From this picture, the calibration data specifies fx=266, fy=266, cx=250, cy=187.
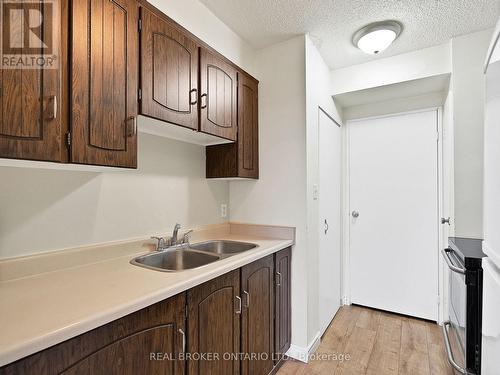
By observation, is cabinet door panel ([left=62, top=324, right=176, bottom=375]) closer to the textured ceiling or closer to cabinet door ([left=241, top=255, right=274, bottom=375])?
cabinet door ([left=241, top=255, right=274, bottom=375])

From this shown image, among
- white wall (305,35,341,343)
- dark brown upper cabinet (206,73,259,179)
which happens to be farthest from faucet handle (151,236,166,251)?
white wall (305,35,341,343)

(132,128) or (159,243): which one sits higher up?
(132,128)

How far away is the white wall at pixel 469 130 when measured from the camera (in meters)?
1.94

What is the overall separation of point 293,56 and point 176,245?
163 cm

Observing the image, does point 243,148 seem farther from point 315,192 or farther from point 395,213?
point 395,213

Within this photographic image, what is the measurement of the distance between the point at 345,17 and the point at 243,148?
44.7 inches

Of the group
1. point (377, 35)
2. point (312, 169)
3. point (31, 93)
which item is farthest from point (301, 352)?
point (377, 35)

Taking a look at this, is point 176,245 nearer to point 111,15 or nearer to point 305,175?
point 305,175

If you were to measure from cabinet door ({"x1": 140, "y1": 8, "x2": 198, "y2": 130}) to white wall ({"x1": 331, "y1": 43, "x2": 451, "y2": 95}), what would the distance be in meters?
1.57

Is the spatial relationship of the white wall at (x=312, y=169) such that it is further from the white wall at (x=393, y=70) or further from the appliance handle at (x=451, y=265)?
the appliance handle at (x=451, y=265)

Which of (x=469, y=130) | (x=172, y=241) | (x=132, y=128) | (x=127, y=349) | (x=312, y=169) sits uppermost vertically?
(x=469, y=130)

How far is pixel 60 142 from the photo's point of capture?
38.3 inches

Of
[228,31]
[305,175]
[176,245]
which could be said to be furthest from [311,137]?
[176,245]

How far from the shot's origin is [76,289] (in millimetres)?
979
